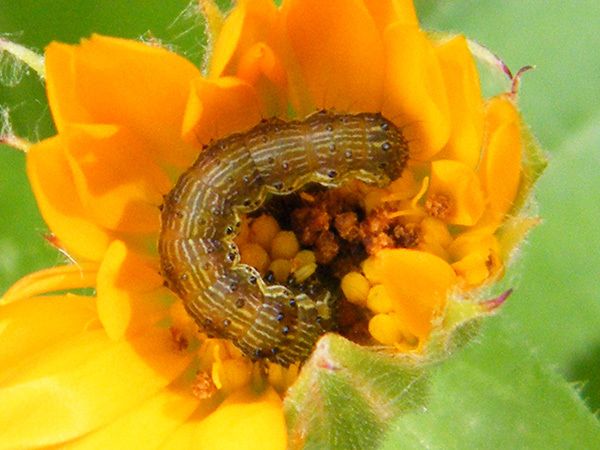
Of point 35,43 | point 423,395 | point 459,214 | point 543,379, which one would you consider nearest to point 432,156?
point 459,214

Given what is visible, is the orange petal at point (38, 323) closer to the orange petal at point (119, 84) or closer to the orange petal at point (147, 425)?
the orange petal at point (147, 425)

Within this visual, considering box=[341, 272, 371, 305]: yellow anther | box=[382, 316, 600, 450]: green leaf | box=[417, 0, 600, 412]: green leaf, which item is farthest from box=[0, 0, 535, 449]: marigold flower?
box=[417, 0, 600, 412]: green leaf

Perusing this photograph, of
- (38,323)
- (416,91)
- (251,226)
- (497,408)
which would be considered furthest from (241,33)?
(497,408)

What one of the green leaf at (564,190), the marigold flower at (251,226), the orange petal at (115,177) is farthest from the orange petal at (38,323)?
the green leaf at (564,190)

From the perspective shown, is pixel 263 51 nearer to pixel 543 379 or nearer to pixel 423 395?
pixel 423 395

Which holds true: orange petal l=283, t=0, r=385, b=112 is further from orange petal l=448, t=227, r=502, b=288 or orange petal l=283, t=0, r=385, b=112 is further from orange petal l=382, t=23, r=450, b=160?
orange petal l=448, t=227, r=502, b=288
